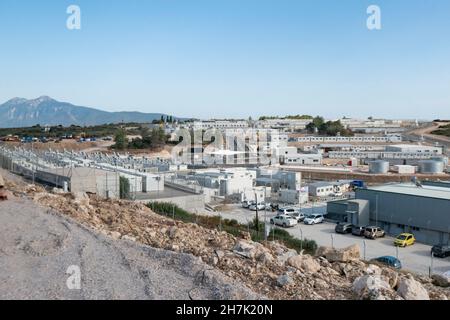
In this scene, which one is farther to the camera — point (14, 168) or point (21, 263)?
point (14, 168)

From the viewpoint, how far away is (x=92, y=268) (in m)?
3.98

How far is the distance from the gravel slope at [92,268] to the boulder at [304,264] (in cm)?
82

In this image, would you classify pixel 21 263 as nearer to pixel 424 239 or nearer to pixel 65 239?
pixel 65 239

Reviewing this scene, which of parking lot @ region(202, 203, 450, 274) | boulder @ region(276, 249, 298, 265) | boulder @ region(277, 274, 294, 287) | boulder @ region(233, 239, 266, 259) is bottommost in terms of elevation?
parking lot @ region(202, 203, 450, 274)

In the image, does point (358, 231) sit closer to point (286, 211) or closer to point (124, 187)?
point (286, 211)

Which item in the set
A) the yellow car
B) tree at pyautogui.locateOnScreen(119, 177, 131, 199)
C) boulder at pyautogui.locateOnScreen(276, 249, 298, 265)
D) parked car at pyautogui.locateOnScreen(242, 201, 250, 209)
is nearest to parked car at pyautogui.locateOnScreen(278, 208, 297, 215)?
parked car at pyautogui.locateOnScreen(242, 201, 250, 209)

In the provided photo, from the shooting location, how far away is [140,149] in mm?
34094

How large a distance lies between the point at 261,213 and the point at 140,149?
848 inches

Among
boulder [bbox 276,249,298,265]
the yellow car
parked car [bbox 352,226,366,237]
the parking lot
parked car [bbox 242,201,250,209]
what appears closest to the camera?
boulder [bbox 276,249,298,265]

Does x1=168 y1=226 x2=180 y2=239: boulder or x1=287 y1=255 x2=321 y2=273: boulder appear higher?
x1=168 y1=226 x2=180 y2=239: boulder

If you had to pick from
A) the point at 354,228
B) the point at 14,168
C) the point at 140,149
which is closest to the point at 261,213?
the point at 354,228

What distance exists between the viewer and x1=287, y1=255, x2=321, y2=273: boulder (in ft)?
14.2

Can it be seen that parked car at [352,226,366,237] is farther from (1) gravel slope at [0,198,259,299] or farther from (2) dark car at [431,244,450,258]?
(1) gravel slope at [0,198,259,299]

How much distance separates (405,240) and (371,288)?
679cm
